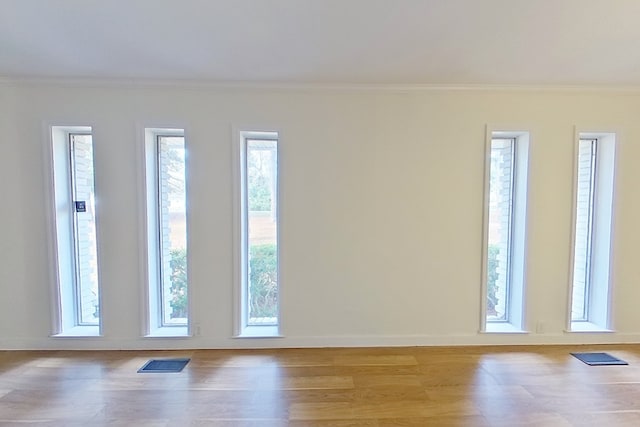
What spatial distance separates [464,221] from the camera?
3.00 meters

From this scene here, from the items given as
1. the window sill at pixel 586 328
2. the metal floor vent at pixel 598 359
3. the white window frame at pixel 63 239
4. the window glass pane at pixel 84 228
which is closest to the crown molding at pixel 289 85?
the white window frame at pixel 63 239

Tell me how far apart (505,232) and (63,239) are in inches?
166

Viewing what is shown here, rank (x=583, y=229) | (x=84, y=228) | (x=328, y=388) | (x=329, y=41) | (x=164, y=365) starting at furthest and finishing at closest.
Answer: (x=583, y=229) → (x=84, y=228) → (x=164, y=365) → (x=328, y=388) → (x=329, y=41)

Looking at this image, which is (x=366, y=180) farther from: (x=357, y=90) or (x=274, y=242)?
(x=274, y=242)

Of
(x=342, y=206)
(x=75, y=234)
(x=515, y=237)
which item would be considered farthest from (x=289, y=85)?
(x=515, y=237)

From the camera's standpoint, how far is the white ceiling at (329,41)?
194 centimetres

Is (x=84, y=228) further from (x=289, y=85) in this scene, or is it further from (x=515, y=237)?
(x=515, y=237)

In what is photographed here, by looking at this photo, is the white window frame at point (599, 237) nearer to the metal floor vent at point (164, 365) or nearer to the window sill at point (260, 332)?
the window sill at point (260, 332)

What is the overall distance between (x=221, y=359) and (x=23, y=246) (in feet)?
6.71

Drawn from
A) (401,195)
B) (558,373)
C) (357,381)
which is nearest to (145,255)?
(357,381)

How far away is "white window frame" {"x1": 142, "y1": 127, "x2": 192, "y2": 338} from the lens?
2932 millimetres

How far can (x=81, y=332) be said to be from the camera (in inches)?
118

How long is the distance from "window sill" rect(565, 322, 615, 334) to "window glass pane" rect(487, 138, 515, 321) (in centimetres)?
60

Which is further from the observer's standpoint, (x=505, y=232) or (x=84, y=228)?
(x=505, y=232)
